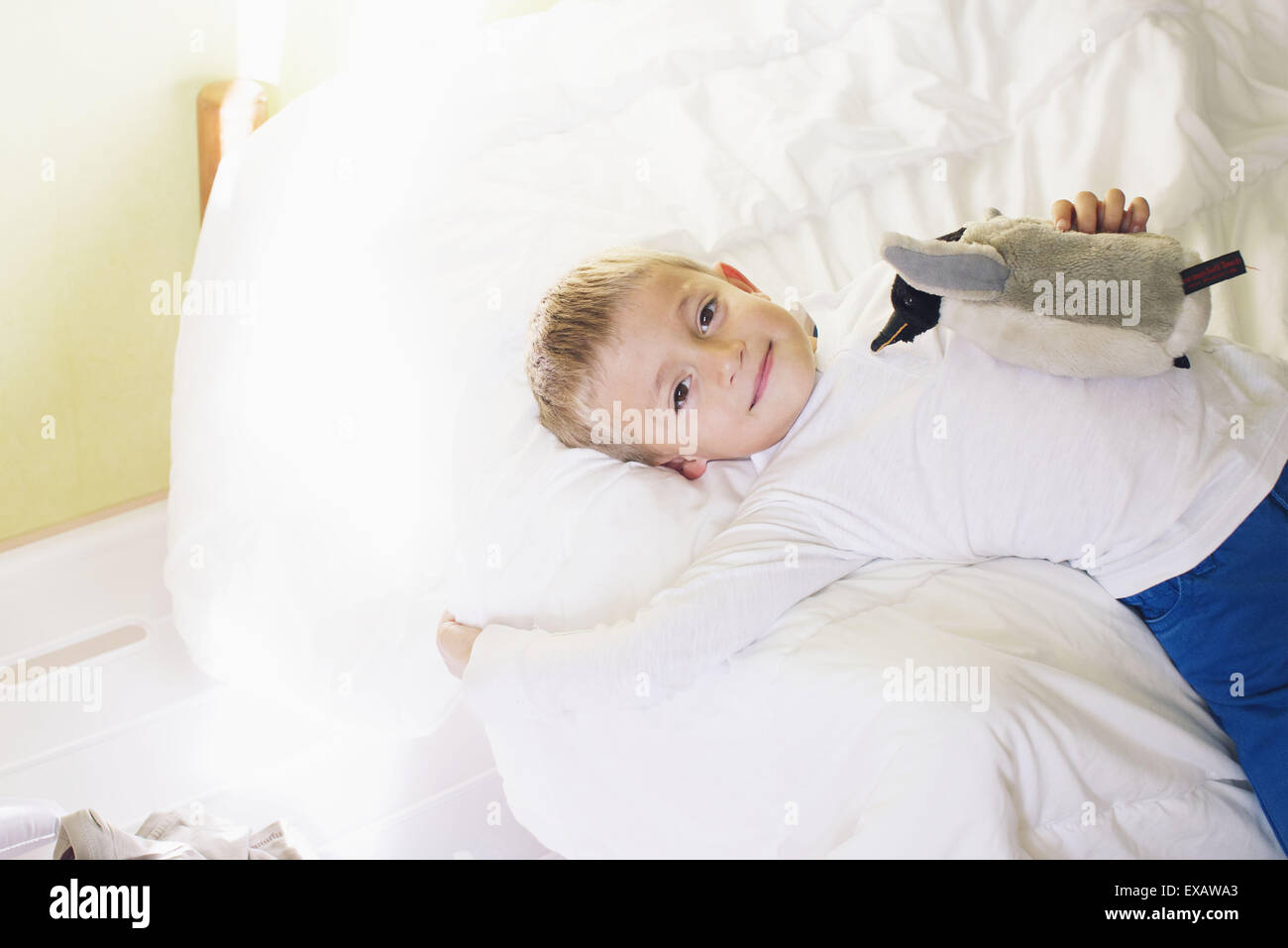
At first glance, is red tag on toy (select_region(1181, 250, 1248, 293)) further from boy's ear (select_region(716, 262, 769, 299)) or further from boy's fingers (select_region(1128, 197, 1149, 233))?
boy's ear (select_region(716, 262, 769, 299))

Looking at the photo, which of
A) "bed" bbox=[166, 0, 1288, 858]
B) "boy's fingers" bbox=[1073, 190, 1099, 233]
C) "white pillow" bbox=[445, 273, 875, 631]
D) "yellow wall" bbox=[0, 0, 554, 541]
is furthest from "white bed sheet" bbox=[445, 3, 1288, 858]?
"yellow wall" bbox=[0, 0, 554, 541]

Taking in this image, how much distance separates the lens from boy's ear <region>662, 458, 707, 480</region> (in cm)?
128

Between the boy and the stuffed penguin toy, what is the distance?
46 millimetres

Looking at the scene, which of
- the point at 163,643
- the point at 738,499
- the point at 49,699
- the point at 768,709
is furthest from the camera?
the point at 163,643

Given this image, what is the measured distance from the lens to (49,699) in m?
1.41

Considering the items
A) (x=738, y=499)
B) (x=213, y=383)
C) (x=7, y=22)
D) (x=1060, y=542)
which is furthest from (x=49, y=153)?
(x=1060, y=542)

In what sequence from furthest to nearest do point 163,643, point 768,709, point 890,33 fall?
1. point 890,33
2. point 163,643
3. point 768,709

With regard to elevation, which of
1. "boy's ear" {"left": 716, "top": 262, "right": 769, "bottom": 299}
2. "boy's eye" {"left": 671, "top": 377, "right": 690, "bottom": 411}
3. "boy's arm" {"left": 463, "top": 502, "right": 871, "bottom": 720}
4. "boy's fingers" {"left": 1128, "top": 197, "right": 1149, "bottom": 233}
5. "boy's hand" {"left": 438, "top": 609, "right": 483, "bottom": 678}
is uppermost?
"boy's fingers" {"left": 1128, "top": 197, "right": 1149, "bottom": 233}

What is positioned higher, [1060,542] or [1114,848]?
[1060,542]

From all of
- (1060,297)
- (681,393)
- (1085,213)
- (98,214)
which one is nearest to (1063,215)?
(1085,213)

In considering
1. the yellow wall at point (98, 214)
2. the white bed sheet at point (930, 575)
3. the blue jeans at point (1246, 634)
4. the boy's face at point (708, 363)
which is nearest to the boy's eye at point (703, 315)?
the boy's face at point (708, 363)

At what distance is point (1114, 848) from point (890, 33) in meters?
1.19

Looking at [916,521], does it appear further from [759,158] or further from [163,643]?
[163,643]
